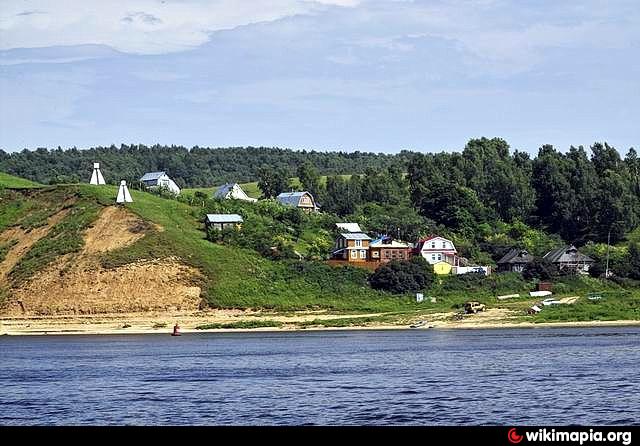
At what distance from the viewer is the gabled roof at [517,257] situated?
438 ft

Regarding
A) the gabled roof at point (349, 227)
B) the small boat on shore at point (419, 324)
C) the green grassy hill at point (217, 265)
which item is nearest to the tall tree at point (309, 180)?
the gabled roof at point (349, 227)

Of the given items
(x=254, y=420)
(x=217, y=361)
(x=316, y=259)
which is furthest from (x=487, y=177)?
(x=254, y=420)

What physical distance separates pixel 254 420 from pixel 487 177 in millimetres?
139368

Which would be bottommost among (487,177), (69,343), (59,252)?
(69,343)

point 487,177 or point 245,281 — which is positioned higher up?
point 487,177

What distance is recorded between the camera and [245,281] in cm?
11744

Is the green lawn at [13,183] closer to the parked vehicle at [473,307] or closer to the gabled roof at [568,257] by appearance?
the parked vehicle at [473,307]

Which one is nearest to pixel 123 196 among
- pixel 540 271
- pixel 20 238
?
pixel 20 238

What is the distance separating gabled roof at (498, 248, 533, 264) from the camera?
133 metres

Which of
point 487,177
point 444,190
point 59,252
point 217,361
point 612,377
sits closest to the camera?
point 612,377

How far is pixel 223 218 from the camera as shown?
135125 mm
